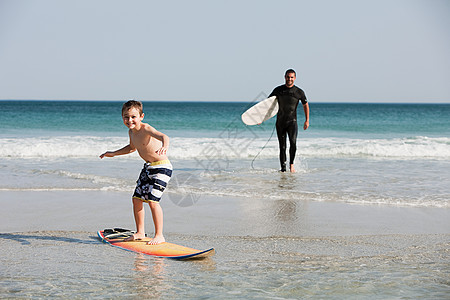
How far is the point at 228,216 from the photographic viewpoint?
5.69 meters

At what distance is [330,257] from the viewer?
159 inches

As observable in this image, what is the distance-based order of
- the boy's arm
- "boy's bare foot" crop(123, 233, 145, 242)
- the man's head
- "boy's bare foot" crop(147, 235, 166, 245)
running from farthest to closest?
the man's head < "boy's bare foot" crop(123, 233, 145, 242) < "boy's bare foot" crop(147, 235, 166, 245) < the boy's arm

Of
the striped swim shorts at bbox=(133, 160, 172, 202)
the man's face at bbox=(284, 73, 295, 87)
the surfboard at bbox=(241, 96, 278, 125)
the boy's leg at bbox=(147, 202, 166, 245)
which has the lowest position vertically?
the boy's leg at bbox=(147, 202, 166, 245)

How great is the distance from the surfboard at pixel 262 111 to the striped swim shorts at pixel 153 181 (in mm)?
5665

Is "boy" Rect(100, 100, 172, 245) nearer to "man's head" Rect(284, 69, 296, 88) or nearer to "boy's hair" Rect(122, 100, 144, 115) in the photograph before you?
"boy's hair" Rect(122, 100, 144, 115)

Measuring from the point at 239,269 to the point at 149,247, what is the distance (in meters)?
0.99

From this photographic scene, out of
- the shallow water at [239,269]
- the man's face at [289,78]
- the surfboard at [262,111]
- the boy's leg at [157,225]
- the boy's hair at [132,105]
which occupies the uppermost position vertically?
the man's face at [289,78]

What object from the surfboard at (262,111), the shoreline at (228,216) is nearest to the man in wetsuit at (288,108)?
the surfboard at (262,111)

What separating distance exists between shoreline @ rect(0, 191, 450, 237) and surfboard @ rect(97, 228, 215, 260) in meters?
0.46

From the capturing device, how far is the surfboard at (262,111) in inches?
397

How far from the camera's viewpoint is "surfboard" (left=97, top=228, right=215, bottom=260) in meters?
3.97

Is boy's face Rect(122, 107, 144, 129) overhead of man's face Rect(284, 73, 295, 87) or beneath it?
beneath

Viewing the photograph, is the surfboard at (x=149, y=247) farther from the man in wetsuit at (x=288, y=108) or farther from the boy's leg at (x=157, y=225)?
the man in wetsuit at (x=288, y=108)

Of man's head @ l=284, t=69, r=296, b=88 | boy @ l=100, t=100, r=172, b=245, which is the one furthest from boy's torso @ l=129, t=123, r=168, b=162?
man's head @ l=284, t=69, r=296, b=88
